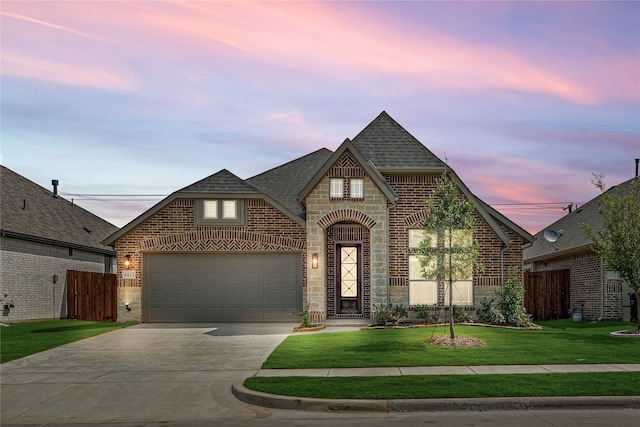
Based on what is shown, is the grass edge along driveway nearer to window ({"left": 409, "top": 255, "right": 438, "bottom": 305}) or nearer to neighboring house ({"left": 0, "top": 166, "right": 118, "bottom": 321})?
window ({"left": 409, "top": 255, "right": 438, "bottom": 305})

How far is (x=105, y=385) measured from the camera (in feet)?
41.7

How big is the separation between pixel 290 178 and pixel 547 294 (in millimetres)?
12542

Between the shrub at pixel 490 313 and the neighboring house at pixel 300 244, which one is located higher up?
the neighboring house at pixel 300 244

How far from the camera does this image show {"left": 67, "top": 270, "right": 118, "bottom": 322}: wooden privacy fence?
2645 centimetres

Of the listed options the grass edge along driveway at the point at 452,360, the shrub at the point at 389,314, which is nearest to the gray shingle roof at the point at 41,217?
the shrub at the point at 389,314

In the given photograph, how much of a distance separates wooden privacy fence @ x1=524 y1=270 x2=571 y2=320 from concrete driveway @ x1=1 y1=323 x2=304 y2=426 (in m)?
12.4

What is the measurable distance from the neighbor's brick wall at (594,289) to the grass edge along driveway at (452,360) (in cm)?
472

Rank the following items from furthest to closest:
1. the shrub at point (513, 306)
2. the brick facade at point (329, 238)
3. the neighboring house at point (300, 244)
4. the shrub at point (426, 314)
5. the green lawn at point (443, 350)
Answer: the neighboring house at point (300, 244) < the brick facade at point (329, 238) < the shrub at point (426, 314) < the shrub at point (513, 306) < the green lawn at point (443, 350)

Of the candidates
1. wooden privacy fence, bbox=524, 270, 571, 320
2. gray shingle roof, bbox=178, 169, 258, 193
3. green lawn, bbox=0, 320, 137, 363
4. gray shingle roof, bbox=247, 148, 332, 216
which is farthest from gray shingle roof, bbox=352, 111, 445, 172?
green lawn, bbox=0, 320, 137, 363

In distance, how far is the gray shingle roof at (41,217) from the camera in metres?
28.5

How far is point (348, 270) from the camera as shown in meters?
26.4

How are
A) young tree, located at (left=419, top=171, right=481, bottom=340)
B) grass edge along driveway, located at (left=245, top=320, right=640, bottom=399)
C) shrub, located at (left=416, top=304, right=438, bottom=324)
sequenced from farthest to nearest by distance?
1. shrub, located at (left=416, top=304, right=438, bottom=324)
2. young tree, located at (left=419, top=171, right=481, bottom=340)
3. grass edge along driveway, located at (left=245, top=320, right=640, bottom=399)

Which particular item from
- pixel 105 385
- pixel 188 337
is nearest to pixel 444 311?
pixel 188 337

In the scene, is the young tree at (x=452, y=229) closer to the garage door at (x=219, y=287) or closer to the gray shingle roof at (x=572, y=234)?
the garage door at (x=219, y=287)
